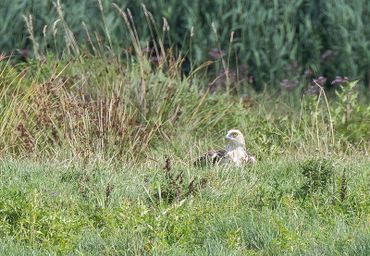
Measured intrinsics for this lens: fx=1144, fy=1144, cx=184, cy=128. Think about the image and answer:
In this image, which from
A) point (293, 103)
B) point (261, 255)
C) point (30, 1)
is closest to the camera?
point (261, 255)

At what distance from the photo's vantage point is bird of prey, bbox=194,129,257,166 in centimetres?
842

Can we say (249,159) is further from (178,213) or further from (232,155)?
(178,213)

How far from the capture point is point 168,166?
7492 millimetres

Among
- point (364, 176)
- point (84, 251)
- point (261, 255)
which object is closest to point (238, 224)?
point (261, 255)

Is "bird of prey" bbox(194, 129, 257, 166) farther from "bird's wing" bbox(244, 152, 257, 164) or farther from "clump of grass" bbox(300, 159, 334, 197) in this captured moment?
"clump of grass" bbox(300, 159, 334, 197)

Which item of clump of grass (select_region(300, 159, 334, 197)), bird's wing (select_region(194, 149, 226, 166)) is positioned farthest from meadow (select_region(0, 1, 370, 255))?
bird's wing (select_region(194, 149, 226, 166))

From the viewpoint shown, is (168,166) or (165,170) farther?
(165,170)

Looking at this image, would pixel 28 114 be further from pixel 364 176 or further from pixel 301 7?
pixel 301 7

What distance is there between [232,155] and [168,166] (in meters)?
1.11

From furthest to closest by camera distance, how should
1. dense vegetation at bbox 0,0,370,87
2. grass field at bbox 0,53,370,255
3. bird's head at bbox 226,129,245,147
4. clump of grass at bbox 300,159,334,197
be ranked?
dense vegetation at bbox 0,0,370,87
bird's head at bbox 226,129,245,147
clump of grass at bbox 300,159,334,197
grass field at bbox 0,53,370,255

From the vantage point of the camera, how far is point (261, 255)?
20.8 feet

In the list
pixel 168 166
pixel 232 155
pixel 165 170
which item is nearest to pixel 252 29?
pixel 232 155

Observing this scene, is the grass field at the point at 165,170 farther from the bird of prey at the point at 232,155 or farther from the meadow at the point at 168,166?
the bird of prey at the point at 232,155

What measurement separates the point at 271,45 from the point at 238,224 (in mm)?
5413
